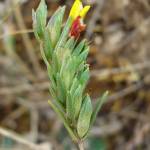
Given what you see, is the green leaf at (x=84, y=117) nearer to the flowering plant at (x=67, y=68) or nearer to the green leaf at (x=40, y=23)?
the flowering plant at (x=67, y=68)

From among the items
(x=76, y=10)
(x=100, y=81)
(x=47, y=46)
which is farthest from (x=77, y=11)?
(x=100, y=81)

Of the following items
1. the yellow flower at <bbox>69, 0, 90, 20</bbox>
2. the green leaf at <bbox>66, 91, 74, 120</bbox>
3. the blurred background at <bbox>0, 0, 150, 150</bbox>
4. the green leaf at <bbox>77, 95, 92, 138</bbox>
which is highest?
the yellow flower at <bbox>69, 0, 90, 20</bbox>

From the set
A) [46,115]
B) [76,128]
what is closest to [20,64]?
[46,115]

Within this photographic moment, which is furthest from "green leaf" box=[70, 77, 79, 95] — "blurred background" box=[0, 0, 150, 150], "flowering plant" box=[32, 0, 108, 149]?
"blurred background" box=[0, 0, 150, 150]

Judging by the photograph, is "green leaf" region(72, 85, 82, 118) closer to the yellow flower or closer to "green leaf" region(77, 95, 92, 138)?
"green leaf" region(77, 95, 92, 138)

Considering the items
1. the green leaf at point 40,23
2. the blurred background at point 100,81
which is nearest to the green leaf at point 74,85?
the green leaf at point 40,23

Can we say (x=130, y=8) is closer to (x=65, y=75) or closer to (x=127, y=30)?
(x=127, y=30)
